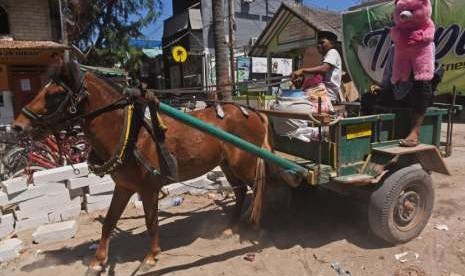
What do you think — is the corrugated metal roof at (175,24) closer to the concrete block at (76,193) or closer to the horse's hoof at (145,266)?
the concrete block at (76,193)

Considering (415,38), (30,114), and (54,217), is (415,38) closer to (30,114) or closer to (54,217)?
(30,114)

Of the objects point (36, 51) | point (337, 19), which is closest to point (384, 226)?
point (36, 51)

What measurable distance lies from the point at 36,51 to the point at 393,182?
9.11 m

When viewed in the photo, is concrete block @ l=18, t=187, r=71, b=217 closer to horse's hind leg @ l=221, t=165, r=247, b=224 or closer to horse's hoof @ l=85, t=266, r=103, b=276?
horse's hoof @ l=85, t=266, r=103, b=276

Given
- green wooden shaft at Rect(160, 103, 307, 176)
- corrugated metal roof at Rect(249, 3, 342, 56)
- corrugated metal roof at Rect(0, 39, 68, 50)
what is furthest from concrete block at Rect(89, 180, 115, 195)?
corrugated metal roof at Rect(249, 3, 342, 56)

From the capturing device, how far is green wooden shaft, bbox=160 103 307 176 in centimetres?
298

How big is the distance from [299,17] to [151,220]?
41.7 ft

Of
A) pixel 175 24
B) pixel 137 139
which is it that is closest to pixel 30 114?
pixel 137 139

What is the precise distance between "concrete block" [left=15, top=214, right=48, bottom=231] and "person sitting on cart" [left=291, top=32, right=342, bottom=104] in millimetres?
3412

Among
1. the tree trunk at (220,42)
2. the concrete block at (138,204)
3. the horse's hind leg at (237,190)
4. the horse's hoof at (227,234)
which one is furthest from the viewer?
the tree trunk at (220,42)

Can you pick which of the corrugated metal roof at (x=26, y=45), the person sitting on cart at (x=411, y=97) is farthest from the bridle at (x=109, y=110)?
the corrugated metal roof at (x=26, y=45)

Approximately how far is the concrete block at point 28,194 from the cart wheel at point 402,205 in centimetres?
373

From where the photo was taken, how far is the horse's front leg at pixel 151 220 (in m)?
3.42

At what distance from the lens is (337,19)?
15.7 metres
